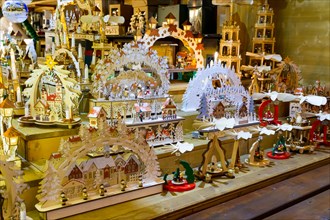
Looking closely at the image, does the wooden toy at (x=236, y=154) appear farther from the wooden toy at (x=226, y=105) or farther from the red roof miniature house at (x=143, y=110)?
the red roof miniature house at (x=143, y=110)

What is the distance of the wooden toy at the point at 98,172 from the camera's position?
80.9 inches

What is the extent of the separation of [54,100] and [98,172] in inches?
27.8

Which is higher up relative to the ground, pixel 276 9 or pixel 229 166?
pixel 276 9

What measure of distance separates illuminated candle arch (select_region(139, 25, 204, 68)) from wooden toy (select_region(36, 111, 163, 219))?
1476 millimetres

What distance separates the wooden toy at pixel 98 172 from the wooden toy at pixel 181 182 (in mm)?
89

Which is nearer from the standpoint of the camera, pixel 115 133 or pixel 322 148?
pixel 115 133

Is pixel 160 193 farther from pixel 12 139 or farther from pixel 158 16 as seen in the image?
pixel 158 16

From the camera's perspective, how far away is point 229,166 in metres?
2.92

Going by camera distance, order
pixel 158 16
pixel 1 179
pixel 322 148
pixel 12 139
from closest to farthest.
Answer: pixel 1 179
pixel 12 139
pixel 322 148
pixel 158 16

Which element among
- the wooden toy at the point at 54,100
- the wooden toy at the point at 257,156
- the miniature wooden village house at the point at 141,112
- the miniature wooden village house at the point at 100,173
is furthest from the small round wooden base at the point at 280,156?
the wooden toy at the point at 54,100

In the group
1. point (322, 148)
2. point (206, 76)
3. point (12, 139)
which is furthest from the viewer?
point (322, 148)

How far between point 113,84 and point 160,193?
857mm

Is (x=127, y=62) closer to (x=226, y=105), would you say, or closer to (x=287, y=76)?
(x=226, y=105)

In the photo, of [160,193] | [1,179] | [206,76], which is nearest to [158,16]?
[206,76]
